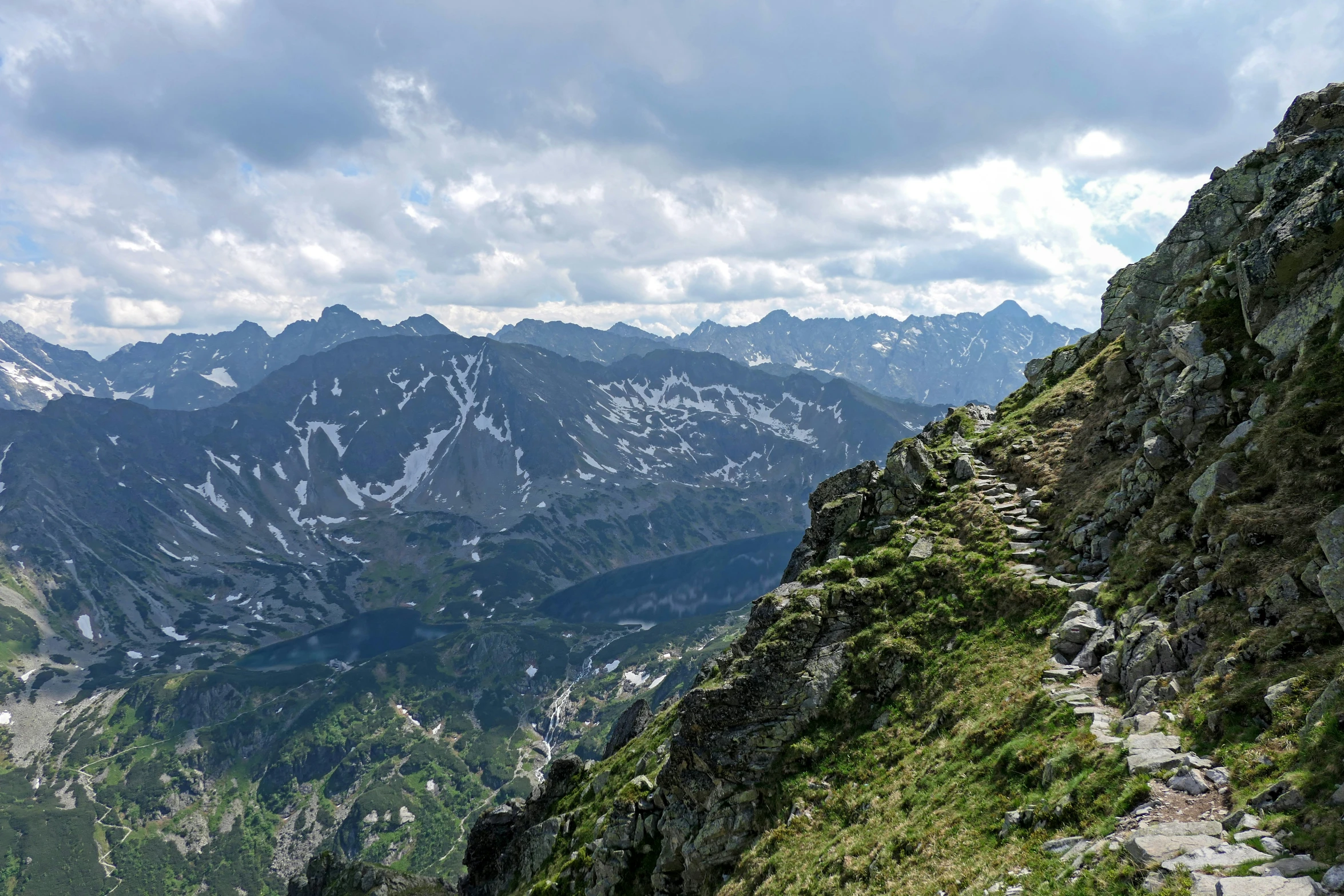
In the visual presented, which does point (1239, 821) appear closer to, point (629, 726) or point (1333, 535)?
point (1333, 535)

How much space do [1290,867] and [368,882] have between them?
73741 millimetres

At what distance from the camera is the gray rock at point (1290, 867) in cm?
1160

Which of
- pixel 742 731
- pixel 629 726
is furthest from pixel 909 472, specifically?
pixel 629 726

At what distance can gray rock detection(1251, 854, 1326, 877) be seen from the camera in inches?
457

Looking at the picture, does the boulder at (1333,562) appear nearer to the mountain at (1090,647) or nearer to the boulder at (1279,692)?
the mountain at (1090,647)

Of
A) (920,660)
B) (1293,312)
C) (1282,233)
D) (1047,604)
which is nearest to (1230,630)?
(1047,604)

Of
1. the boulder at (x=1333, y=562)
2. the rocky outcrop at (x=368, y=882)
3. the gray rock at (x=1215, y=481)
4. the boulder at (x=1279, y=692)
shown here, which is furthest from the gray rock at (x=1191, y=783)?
the rocky outcrop at (x=368, y=882)

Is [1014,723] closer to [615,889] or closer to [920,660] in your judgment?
[920,660]

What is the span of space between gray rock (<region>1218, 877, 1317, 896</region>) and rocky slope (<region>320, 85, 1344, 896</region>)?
5cm

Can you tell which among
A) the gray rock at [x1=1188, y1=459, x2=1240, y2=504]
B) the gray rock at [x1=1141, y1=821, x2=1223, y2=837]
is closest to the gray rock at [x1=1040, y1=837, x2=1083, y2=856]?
the gray rock at [x1=1141, y1=821, x2=1223, y2=837]

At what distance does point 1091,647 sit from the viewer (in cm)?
2322

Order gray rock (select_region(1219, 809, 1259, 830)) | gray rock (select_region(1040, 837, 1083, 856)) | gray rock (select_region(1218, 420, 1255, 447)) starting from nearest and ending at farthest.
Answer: gray rock (select_region(1219, 809, 1259, 830)) < gray rock (select_region(1040, 837, 1083, 856)) < gray rock (select_region(1218, 420, 1255, 447))

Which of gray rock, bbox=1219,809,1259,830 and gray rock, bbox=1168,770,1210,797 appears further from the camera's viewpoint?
gray rock, bbox=1168,770,1210,797

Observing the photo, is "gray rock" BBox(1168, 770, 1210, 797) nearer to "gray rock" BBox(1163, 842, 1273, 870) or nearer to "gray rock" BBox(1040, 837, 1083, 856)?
"gray rock" BBox(1163, 842, 1273, 870)
